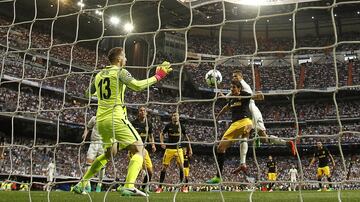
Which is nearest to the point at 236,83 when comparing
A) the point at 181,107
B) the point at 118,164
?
the point at 118,164

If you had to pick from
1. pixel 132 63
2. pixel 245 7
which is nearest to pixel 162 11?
pixel 132 63

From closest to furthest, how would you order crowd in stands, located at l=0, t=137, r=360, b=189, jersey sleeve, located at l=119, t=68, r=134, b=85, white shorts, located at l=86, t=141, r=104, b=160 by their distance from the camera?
jersey sleeve, located at l=119, t=68, r=134, b=85 < white shorts, located at l=86, t=141, r=104, b=160 < crowd in stands, located at l=0, t=137, r=360, b=189

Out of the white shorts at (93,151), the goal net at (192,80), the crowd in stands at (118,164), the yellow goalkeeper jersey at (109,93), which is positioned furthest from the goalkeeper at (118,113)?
the goal net at (192,80)

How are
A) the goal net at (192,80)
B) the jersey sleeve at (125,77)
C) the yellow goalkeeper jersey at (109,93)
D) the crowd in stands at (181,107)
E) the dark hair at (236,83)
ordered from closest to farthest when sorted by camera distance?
1. the jersey sleeve at (125,77)
2. the yellow goalkeeper jersey at (109,93)
3. the dark hair at (236,83)
4. the crowd in stands at (181,107)
5. the goal net at (192,80)

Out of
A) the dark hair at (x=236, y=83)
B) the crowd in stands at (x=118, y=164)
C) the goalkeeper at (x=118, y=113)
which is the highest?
the dark hair at (x=236, y=83)

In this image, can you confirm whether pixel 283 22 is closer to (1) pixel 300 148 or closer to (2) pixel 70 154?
(1) pixel 300 148

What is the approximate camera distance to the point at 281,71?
125ft

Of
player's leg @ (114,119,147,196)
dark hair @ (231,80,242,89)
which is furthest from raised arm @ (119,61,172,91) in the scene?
dark hair @ (231,80,242,89)

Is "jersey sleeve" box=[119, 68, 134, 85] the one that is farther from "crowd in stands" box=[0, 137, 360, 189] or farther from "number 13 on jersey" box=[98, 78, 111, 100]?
"crowd in stands" box=[0, 137, 360, 189]

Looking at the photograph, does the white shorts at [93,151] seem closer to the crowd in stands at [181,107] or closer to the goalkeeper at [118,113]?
the goalkeeper at [118,113]

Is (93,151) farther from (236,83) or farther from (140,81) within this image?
(140,81)

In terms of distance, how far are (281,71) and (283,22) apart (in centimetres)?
490

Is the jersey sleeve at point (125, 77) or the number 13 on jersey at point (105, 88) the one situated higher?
the jersey sleeve at point (125, 77)

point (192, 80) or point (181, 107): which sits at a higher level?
point (192, 80)
